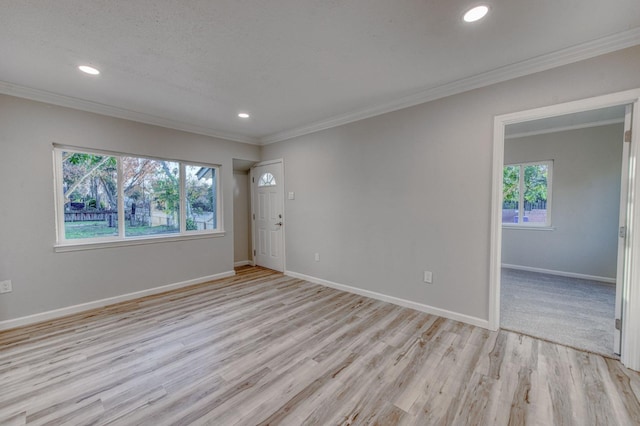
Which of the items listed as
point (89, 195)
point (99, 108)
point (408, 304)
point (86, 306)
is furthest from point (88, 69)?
point (408, 304)

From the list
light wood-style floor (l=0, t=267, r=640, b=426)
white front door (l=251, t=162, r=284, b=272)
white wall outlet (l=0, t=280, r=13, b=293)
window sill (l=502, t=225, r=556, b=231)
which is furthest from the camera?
white front door (l=251, t=162, r=284, b=272)

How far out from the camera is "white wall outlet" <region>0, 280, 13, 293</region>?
8.96ft

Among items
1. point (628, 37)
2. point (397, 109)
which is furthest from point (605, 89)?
point (397, 109)

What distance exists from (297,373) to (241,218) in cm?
406

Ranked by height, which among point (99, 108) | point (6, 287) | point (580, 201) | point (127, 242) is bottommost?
point (6, 287)

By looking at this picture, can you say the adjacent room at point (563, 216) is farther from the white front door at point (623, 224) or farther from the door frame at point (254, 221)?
the door frame at point (254, 221)

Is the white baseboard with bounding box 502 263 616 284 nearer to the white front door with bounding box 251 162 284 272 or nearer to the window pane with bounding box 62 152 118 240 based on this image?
the white front door with bounding box 251 162 284 272

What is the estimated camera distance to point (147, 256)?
373cm

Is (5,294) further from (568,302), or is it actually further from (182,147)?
(568,302)

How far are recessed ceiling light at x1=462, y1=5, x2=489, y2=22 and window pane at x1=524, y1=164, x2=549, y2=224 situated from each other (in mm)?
4297

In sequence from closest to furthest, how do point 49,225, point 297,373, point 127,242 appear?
point 297,373, point 49,225, point 127,242

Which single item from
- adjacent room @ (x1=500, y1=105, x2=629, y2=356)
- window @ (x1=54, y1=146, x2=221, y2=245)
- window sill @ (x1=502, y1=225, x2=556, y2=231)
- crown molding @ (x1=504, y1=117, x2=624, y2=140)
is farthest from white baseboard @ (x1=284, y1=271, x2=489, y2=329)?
crown molding @ (x1=504, y1=117, x2=624, y2=140)

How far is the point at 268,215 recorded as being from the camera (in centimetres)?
515

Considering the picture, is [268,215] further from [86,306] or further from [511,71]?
[511,71]
